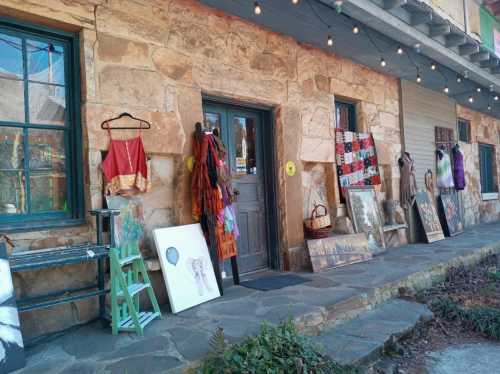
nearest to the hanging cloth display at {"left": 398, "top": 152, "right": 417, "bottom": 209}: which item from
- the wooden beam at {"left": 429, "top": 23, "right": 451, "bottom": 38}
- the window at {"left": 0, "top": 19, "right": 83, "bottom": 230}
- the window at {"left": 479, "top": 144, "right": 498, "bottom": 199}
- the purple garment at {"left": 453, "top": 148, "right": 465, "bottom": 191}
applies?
the purple garment at {"left": 453, "top": 148, "right": 465, "bottom": 191}

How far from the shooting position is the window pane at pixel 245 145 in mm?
4820

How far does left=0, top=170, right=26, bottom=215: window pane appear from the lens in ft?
9.84

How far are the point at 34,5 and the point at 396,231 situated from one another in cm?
596

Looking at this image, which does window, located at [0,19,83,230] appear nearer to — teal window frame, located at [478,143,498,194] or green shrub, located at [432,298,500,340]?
green shrub, located at [432,298,500,340]

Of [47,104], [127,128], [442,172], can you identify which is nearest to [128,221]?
[127,128]

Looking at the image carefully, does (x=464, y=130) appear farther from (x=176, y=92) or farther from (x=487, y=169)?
(x=176, y=92)

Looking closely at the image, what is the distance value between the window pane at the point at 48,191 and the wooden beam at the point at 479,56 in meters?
6.55

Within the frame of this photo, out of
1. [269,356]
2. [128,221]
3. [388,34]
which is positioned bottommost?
[269,356]

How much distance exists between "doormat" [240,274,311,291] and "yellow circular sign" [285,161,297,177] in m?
1.27

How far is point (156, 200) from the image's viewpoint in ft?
12.5

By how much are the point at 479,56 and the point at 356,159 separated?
2.80 m

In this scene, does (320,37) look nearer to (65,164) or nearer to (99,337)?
(65,164)

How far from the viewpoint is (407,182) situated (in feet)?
22.5

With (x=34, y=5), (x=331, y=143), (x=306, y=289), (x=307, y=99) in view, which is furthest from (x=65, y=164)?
(x=331, y=143)
